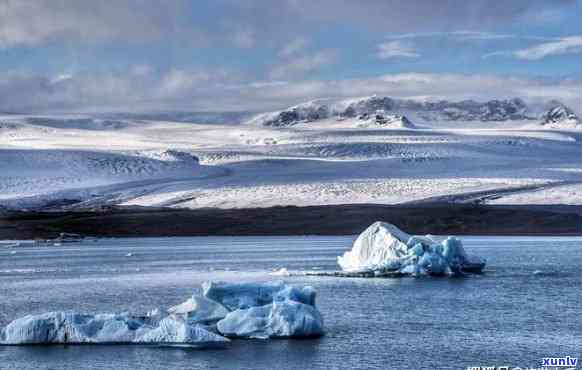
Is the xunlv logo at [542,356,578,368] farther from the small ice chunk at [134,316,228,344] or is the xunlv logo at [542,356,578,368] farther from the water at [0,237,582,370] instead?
the small ice chunk at [134,316,228,344]

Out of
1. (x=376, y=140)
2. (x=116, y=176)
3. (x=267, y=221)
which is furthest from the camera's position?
(x=376, y=140)

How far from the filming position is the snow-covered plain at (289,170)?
261 feet

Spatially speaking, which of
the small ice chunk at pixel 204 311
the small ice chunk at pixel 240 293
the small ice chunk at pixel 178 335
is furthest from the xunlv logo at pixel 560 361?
the small ice chunk at pixel 204 311

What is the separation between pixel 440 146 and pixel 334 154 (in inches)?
403

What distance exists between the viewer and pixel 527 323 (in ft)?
87.5

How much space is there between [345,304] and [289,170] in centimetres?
6547

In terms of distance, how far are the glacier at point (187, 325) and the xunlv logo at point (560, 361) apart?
5155 millimetres

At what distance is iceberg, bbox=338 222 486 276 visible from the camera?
37594 mm

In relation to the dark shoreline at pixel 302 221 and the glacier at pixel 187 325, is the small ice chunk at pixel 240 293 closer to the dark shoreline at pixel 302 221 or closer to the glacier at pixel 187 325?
the glacier at pixel 187 325

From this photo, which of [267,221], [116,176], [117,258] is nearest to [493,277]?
[117,258]

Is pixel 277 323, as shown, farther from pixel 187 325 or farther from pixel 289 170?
pixel 289 170

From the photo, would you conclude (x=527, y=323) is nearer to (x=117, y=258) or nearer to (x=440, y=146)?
(x=117, y=258)

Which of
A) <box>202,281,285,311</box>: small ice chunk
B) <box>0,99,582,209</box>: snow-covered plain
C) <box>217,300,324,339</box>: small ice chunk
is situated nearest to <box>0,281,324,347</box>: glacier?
<box>217,300,324,339</box>: small ice chunk

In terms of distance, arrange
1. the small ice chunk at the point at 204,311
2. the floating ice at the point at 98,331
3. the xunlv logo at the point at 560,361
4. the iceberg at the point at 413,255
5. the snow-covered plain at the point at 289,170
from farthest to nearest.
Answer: the snow-covered plain at the point at 289,170 → the iceberg at the point at 413,255 → the small ice chunk at the point at 204,311 → the floating ice at the point at 98,331 → the xunlv logo at the point at 560,361
